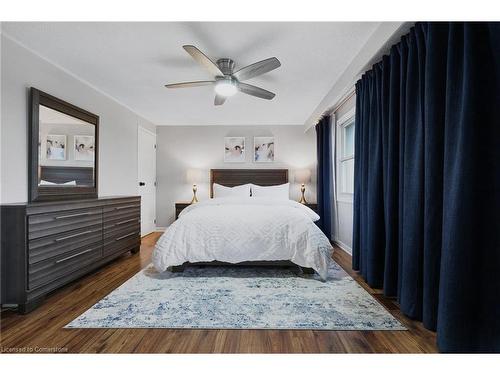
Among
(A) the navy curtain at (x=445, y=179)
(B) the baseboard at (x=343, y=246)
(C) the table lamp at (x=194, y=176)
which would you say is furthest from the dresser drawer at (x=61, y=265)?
(B) the baseboard at (x=343, y=246)

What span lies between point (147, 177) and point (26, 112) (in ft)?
8.76

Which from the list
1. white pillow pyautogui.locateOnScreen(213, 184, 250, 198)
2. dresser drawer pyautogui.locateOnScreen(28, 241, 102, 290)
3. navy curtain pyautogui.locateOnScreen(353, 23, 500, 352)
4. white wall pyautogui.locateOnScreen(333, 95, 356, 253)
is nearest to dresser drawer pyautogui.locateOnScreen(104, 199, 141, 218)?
dresser drawer pyautogui.locateOnScreen(28, 241, 102, 290)

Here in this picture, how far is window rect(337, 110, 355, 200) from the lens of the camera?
12.6 feet

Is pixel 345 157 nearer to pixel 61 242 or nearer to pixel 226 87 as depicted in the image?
pixel 226 87

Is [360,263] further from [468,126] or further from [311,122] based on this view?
[311,122]

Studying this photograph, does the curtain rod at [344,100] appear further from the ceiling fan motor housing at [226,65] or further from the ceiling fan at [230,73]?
the ceiling fan motor housing at [226,65]

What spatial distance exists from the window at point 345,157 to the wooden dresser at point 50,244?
3.20 meters

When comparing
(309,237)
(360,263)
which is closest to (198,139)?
(309,237)

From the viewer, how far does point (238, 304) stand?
2.02 metres

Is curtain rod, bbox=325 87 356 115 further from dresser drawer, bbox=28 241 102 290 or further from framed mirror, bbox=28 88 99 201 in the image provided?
dresser drawer, bbox=28 241 102 290

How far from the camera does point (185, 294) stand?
2205 mm

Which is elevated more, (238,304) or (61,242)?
(61,242)

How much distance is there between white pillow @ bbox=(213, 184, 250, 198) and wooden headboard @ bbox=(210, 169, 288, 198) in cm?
37

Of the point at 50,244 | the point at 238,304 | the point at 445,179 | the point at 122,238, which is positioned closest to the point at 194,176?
the point at 122,238
